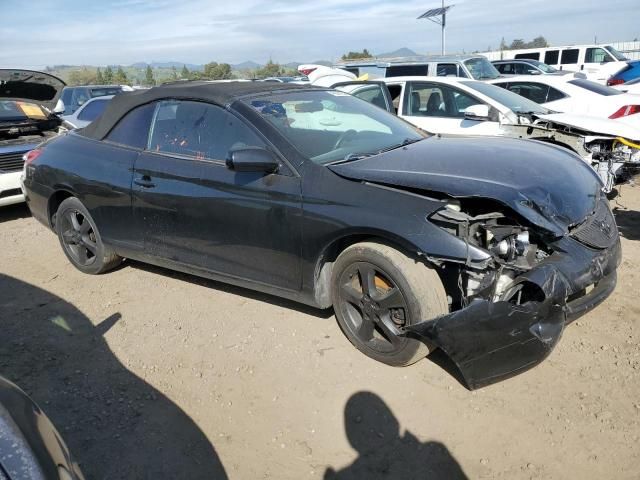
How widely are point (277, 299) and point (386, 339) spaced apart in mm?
1212

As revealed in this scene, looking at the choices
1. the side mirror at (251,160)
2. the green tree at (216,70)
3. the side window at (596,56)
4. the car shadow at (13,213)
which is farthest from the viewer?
the green tree at (216,70)

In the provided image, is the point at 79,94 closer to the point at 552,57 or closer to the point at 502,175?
the point at 502,175

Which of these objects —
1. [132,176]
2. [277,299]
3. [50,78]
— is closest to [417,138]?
[277,299]

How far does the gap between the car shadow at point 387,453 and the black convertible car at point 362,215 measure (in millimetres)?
451

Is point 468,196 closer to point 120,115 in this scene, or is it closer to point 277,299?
point 277,299

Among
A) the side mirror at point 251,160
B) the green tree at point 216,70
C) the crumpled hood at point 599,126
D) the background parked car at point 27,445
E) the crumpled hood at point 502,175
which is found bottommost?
the green tree at point 216,70

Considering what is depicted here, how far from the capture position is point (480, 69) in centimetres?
1291

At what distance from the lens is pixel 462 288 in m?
3.11

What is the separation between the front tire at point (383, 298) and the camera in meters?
3.11

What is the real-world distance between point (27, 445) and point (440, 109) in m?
7.00

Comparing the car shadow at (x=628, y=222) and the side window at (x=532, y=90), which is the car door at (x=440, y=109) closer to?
the car shadow at (x=628, y=222)

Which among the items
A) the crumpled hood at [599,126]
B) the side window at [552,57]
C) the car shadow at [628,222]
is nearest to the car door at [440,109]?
the crumpled hood at [599,126]

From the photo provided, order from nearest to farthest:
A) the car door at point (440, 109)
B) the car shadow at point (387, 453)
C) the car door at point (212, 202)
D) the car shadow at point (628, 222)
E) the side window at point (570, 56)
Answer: the car shadow at point (387, 453), the car door at point (212, 202), the car shadow at point (628, 222), the car door at point (440, 109), the side window at point (570, 56)

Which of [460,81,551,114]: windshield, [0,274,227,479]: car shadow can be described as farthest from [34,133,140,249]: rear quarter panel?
[460,81,551,114]: windshield
